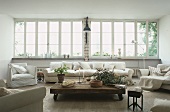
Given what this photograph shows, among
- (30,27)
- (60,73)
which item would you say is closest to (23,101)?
(60,73)

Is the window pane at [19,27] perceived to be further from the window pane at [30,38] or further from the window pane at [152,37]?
the window pane at [152,37]

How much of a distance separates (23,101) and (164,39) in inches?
280

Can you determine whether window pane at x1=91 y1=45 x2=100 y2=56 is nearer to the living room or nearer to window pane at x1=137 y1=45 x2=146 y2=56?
the living room

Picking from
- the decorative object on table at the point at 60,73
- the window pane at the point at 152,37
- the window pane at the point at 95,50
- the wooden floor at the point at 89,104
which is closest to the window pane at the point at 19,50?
the window pane at the point at 95,50

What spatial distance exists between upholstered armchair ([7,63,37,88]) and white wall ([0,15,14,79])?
1.05 meters

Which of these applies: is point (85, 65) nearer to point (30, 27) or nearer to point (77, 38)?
point (77, 38)

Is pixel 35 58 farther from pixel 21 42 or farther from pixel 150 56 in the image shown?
pixel 150 56

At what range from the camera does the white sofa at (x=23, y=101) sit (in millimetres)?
2014

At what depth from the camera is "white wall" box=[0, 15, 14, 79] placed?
7.12 m

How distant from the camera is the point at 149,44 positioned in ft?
27.6

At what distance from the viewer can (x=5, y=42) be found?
7.43 m

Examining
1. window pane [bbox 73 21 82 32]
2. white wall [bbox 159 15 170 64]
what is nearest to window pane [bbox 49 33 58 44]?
window pane [bbox 73 21 82 32]

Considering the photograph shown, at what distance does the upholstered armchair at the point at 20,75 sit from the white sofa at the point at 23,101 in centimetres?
368

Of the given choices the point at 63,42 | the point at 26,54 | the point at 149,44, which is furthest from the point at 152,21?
the point at 26,54
